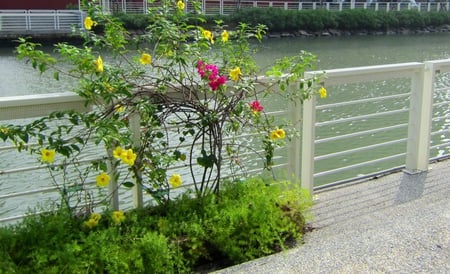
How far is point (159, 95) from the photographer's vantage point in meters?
2.83

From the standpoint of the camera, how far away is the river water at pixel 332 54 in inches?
506

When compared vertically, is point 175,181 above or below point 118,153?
below

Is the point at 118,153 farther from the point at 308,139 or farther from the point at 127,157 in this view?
the point at 308,139

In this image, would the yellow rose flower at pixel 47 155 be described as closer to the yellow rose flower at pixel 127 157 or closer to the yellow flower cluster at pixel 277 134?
the yellow rose flower at pixel 127 157

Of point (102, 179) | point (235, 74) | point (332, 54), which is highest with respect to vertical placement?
point (235, 74)

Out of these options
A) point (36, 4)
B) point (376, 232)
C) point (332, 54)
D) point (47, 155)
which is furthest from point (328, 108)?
point (36, 4)

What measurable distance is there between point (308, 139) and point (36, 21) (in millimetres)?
22494

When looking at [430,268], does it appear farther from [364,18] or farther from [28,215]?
[364,18]

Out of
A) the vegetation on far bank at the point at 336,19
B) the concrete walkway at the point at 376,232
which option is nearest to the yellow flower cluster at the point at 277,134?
the concrete walkway at the point at 376,232

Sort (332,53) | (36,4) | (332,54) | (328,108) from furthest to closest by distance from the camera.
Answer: (36,4)
(332,53)
(332,54)
(328,108)

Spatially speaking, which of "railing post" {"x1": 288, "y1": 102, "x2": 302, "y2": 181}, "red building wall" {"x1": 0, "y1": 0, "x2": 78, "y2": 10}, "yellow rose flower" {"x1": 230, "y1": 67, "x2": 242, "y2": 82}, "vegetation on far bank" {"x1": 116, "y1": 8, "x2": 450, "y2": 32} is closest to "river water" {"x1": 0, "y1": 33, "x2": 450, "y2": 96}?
"vegetation on far bank" {"x1": 116, "y1": 8, "x2": 450, "y2": 32}

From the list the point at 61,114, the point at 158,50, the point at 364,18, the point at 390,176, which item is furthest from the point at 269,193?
the point at 364,18

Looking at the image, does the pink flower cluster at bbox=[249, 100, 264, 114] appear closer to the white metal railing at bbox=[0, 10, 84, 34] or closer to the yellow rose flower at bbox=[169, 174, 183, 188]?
the yellow rose flower at bbox=[169, 174, 183, 188]

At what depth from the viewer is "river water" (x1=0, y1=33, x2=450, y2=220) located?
12844 millimetres
